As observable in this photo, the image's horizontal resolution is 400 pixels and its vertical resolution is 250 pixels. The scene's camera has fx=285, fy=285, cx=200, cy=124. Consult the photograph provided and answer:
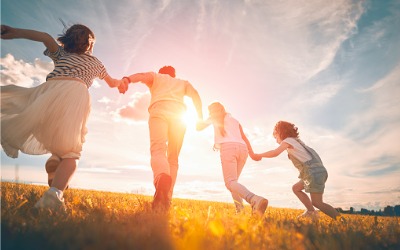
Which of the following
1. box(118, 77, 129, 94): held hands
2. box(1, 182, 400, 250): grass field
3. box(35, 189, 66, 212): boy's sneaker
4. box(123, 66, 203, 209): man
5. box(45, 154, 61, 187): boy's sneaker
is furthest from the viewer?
box(118, 77, 129, 94): held hands

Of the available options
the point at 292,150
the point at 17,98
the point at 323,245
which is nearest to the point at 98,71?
the point at 17,98

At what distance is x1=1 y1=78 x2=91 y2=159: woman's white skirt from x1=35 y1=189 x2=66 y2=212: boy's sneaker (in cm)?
73

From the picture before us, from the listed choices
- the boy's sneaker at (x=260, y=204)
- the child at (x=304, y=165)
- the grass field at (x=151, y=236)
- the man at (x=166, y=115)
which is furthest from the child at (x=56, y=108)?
the child at (x=304, y=165)

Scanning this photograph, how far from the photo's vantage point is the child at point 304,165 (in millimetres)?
6668

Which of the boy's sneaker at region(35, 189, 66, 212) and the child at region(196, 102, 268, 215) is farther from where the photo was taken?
the child at region(196, 102, 268, 215)

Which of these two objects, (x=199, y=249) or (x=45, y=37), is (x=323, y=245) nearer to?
(x=199, y=249)

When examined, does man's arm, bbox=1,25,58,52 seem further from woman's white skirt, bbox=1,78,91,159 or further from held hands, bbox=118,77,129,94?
held hands, bbox=118,77,129,94

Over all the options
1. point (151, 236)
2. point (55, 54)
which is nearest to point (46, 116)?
point (55, 54)

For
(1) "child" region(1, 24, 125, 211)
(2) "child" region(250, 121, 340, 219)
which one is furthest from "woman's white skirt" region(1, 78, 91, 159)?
(2) "child" region(250, 121, 340, 219)

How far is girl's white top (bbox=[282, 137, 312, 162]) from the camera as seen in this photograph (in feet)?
23.0

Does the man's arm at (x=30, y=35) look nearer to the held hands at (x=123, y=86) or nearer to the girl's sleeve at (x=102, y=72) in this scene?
the girl's sleeve at (x=102, y=72)

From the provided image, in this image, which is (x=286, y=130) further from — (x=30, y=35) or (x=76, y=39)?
(x=30, y=35)

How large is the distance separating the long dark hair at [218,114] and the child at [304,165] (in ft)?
3.59

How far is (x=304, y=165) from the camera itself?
7012 millimetres
